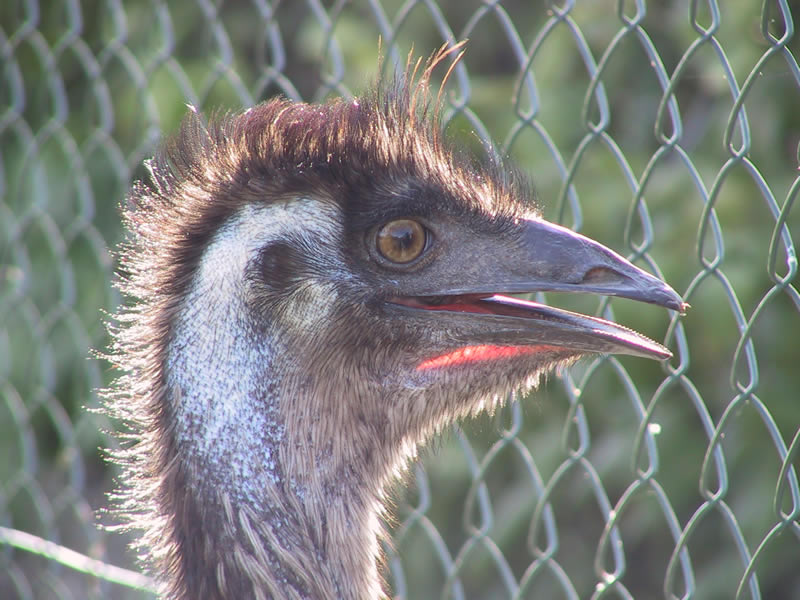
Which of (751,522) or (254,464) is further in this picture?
(751,522)

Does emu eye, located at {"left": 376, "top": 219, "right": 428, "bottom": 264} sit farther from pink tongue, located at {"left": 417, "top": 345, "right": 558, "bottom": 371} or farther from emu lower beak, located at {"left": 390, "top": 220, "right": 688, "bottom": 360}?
pink tongue, located at {"left": 417, "top": 345, "right": 558, "bottom": 371}

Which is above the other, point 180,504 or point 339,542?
point 180,504

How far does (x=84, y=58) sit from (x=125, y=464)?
5.60 feet

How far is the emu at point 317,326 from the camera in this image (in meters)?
1.72

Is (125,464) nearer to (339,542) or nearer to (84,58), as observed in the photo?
(339,542)

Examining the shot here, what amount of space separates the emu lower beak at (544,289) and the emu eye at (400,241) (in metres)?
0.07

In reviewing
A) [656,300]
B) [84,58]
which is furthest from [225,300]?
[84,58]

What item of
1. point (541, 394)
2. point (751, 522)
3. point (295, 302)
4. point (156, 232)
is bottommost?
point (751, 522)

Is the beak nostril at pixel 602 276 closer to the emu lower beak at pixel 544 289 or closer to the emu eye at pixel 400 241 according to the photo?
the emu lower beak at pixel 544 289

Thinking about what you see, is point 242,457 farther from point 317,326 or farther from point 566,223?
point 566,223

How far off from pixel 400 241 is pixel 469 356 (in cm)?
23

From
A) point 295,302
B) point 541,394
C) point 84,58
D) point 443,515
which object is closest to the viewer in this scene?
point 295,302

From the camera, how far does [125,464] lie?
194cm

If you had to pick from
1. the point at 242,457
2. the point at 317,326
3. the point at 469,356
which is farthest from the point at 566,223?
the point at 242,457
